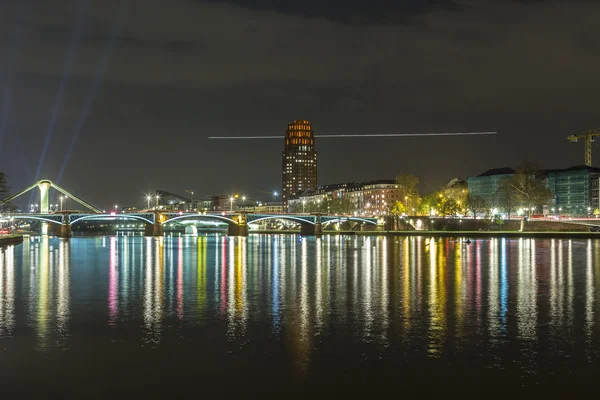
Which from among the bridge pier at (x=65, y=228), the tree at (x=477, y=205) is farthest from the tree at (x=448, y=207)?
the bridge pier at (x=65, y=228)

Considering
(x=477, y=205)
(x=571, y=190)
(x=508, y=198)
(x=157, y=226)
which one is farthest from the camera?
(x=571, y=190)

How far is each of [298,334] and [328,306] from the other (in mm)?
5663

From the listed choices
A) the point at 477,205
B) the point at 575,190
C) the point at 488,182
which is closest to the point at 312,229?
the point at 477,205

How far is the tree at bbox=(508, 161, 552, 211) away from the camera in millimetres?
118375

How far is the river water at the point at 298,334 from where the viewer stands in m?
14.5

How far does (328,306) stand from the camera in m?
24.9

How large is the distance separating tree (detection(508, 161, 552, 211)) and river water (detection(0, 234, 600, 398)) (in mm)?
86242

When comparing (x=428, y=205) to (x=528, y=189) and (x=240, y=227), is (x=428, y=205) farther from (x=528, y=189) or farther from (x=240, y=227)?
(x=240, y=227)

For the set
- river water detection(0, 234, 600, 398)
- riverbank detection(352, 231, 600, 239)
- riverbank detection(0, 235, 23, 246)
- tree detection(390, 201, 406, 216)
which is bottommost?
river water detection(0, 234, 600, 398)

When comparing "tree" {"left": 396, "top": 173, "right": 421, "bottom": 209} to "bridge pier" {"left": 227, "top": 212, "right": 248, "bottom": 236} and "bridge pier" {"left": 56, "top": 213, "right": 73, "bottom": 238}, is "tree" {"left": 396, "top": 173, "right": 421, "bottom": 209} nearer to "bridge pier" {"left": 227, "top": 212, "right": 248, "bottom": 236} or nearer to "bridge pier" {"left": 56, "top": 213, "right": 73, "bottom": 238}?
"bridge pier" {"left": 227, "top": 212, "right": 248, "bottom": 236}

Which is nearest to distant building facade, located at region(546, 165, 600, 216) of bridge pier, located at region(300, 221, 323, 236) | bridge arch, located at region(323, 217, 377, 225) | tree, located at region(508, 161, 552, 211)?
tree, located at region(508, 161, 552, 211)

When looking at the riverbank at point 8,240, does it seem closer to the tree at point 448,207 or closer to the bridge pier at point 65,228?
the bridge pier at point 65,228

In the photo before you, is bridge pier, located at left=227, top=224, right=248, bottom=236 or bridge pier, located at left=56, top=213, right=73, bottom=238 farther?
bridge pier, located at left=227, top=224, right=248, bottom=236

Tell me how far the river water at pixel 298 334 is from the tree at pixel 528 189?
86242mm
